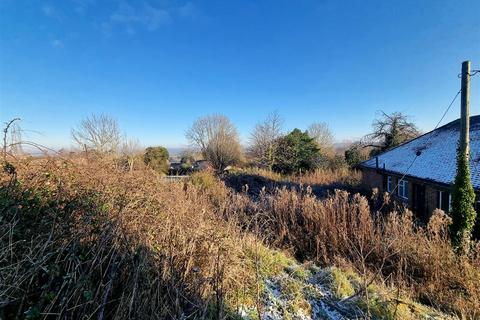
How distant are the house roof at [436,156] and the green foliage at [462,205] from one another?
255 centimetres

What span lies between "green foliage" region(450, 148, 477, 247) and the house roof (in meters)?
2.55

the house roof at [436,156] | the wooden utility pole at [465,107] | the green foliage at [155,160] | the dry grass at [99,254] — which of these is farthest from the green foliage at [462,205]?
the green foliage at [155,160]

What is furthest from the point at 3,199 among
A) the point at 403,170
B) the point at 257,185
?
the point at 257,185

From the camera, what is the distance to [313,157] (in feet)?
87.8

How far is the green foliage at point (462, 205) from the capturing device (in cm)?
693

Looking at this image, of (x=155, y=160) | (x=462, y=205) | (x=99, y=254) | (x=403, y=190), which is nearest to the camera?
(x=99, y=254)

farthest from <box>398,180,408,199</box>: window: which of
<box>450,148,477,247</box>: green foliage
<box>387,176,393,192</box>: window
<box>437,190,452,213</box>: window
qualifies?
<box>450,148,477,247</box>: green foliage

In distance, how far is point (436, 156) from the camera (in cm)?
1309

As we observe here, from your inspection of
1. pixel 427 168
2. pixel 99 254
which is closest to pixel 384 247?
pixel 99 254

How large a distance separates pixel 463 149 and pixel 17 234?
1028cm

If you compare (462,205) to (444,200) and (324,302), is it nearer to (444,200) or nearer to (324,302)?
(444,200)

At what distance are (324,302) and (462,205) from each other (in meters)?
6.34

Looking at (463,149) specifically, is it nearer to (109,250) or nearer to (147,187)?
(147,187)

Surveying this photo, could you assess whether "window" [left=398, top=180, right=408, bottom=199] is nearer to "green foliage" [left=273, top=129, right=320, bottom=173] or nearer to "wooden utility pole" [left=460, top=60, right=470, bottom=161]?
"wooden utility pole" [left=460, top=60, right=470, bottom=161]
